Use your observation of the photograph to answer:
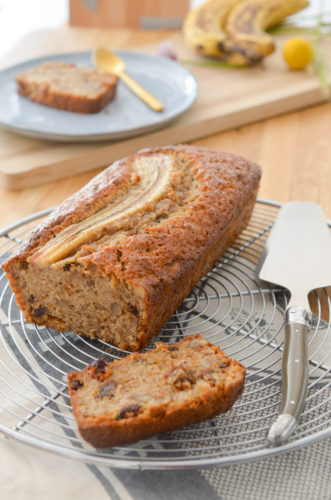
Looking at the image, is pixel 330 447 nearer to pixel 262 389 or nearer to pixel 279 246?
pixel 262 389

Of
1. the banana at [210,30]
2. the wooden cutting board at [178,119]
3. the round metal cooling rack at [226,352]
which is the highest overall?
the banana at [210,30]

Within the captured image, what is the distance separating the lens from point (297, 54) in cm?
421

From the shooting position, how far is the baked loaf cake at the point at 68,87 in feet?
11.1

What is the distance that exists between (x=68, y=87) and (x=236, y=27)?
1.65 metres

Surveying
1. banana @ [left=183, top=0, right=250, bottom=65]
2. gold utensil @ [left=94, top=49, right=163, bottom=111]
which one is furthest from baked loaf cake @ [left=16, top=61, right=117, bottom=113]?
banana @ [left=183, top=0, right=250, bottom=65]

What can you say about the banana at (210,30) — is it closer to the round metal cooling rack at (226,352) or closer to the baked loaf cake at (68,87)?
the baked loaf cake at (68,87)

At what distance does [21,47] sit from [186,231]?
336 centimetres

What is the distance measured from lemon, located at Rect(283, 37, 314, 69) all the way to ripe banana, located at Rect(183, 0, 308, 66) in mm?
131

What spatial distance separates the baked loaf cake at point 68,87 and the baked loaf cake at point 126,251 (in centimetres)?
110

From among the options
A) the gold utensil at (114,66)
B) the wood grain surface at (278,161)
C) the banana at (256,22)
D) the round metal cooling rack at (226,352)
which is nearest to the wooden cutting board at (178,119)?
the wood grain surface at (278,161)

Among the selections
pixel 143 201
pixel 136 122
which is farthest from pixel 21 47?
pixel 143 201

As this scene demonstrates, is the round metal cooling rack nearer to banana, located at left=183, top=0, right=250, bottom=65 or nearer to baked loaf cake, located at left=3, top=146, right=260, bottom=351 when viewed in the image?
baked loaf cake, located at left=3, top=146, right=260, bottom=351

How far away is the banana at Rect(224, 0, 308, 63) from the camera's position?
4219mm

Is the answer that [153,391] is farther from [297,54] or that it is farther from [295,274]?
[297,54]
